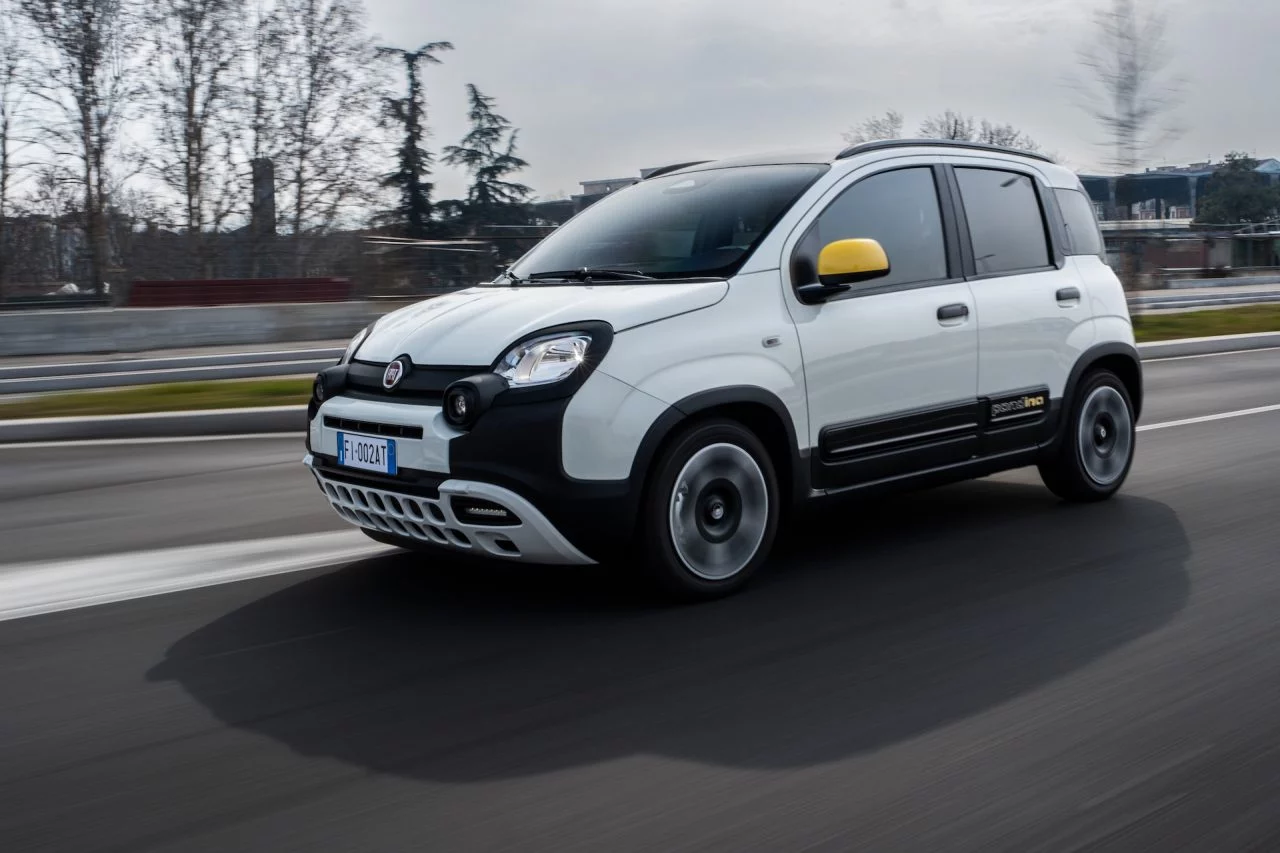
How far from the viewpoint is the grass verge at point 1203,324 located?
19.2 meters

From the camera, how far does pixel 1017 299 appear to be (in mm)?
6062

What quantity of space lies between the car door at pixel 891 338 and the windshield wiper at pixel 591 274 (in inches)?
22.8

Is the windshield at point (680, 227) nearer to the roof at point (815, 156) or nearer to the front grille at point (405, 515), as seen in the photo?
the roof at point (815, 156)

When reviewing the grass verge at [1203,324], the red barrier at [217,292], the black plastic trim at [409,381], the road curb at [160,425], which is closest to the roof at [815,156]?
the black plastic trim at [409,381]

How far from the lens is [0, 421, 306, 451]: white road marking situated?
10.00 metres

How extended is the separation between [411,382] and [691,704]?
1.59m

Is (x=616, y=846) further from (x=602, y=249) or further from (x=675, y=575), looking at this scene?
(x=602, y=249)

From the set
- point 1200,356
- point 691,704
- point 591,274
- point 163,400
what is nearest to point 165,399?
point 163,400

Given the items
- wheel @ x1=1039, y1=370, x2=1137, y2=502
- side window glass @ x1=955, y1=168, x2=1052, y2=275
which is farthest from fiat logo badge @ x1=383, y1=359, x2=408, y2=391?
wheel @ x1=1039, y1=370, x2=1137, y2=502

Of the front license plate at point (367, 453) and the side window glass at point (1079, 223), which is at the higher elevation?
the side window glass at point (1079, 223)

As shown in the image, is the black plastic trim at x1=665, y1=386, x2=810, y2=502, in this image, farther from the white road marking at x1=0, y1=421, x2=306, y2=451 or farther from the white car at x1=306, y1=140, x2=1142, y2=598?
the white road marking at x1=0, y1=421, x2=306, y2=451

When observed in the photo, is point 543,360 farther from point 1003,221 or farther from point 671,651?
point 1003,221

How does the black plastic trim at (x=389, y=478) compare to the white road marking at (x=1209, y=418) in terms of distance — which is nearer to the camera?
the black plastic trim at (x=389, y=478)

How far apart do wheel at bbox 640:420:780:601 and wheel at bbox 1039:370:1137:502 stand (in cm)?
205
